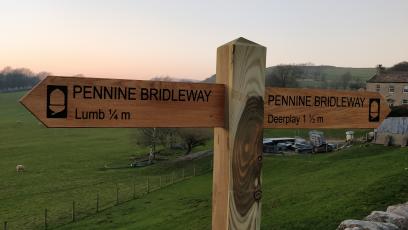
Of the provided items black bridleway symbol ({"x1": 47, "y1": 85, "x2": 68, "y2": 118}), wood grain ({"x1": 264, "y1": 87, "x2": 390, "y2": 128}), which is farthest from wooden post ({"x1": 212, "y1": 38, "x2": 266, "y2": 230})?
black bridleway symbol ({"x1": 47, "y1": 85, "x2": 68, "y2": 118})

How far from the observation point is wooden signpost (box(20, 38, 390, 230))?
2.86m

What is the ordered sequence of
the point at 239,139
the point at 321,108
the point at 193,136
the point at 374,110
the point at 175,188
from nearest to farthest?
the point at 239,139, the point at 321,108, the point at 374,110, the point at 175,188, the point at 193,136

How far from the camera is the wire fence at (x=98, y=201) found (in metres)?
24.9

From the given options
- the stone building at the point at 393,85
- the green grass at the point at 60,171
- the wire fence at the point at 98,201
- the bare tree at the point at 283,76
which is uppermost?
the bare tree at the point at 283,76

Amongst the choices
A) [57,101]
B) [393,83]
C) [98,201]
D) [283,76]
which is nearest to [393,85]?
[393,83]

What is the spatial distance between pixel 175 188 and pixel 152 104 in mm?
29394

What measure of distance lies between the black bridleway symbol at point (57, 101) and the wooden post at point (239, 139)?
108 cm

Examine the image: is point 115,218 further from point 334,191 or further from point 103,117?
point 103,117

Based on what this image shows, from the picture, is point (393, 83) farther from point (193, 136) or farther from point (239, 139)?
point (239, 139)

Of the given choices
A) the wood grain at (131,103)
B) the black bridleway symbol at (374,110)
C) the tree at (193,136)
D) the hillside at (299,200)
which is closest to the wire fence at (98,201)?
the hillside at (299,200)

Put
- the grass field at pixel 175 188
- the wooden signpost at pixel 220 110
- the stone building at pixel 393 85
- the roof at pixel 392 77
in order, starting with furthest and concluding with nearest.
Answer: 1. the roof at pixel 392 77
2. the stone building at pixel 393 85
3. the grass field at pixel 175 188
4. the wooden signpost at pixel 220 110

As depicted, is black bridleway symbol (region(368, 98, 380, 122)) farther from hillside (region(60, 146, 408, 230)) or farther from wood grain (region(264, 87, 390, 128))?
hillside (region(60, 146, 408, 230))

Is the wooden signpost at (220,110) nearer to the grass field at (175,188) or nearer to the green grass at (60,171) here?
the grass field at (175,188)

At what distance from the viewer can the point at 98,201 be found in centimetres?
3008
